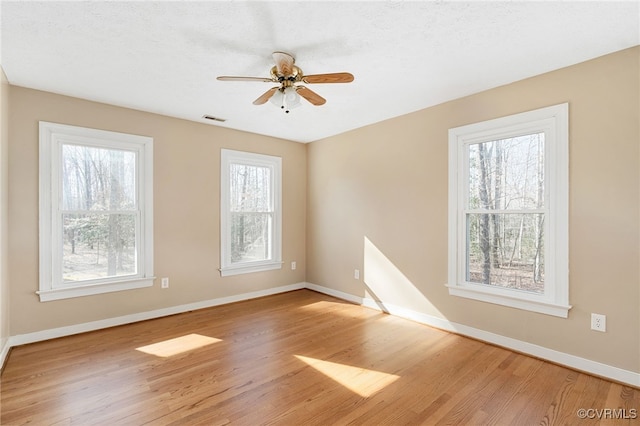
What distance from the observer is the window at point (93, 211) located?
3.13 meters

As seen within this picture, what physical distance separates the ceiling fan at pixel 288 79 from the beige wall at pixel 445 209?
5.31 ft

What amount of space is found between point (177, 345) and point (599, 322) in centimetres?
365

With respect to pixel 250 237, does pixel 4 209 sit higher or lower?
higher

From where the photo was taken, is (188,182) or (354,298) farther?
(354,298)

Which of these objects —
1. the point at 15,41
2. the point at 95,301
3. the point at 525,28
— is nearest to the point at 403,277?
the point at 525,28

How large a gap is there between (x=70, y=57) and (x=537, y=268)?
14.2ft

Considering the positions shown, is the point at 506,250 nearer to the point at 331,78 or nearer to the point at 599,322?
the point at 599,322

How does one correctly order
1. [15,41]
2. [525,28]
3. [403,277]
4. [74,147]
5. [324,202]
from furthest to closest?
1. [324,202]
2. [403,277]
3. [74,147]
4. [15,41]
5. [525,28]

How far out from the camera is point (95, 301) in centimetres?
337

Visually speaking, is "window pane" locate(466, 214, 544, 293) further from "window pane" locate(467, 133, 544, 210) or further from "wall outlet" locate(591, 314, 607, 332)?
"wall outlet" locate(591, 314, 607, 332)

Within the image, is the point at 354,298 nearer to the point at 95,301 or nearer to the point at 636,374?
the point at 636,374

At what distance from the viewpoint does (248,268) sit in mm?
4617

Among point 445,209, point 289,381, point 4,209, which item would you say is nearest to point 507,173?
point 445,209

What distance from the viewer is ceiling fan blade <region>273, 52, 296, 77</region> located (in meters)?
2.30
